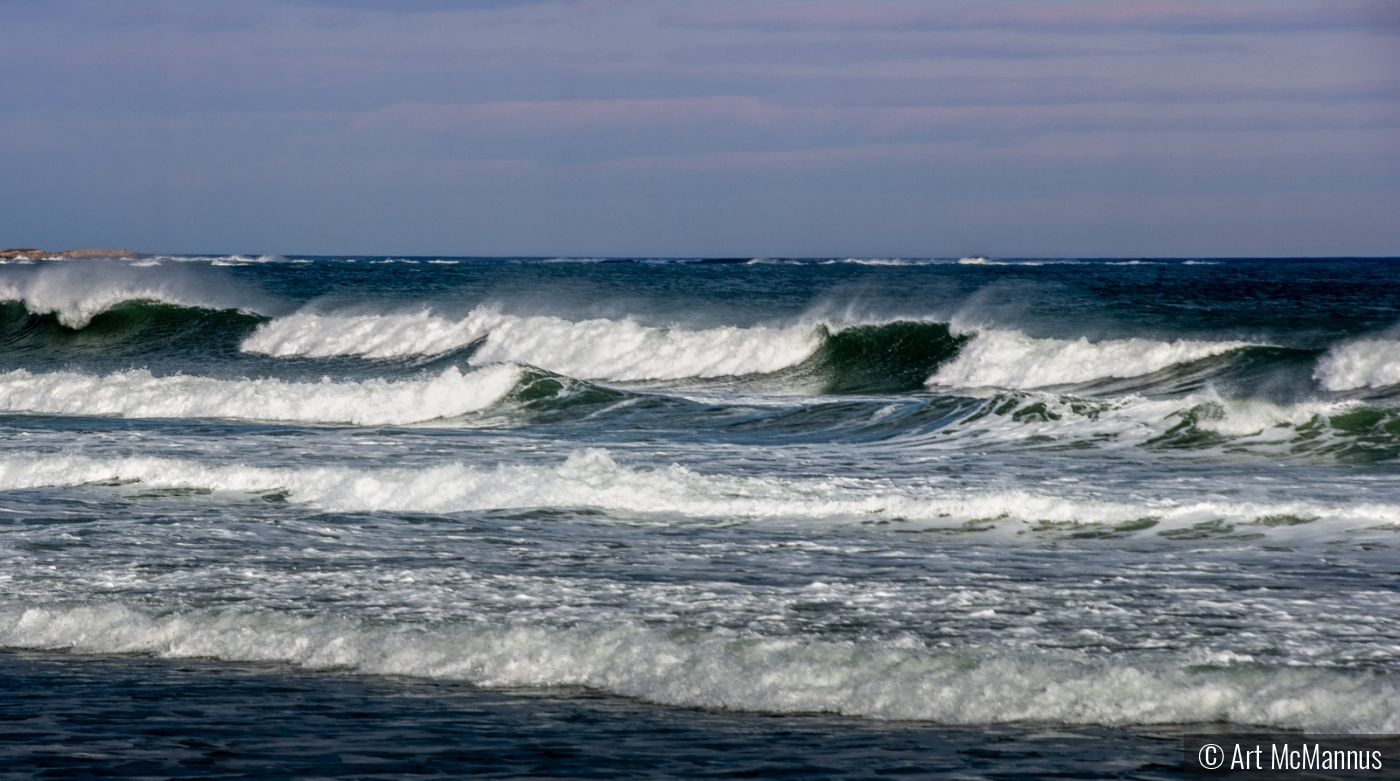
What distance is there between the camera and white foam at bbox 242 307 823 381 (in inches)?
1022

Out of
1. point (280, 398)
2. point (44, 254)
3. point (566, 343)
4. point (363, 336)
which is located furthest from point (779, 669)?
point (44, 254)

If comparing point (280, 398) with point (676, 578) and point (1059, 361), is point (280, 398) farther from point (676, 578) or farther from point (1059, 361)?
point (1059, 361)

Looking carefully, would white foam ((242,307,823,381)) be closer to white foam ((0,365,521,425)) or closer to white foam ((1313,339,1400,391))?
white foam ((0,365,521,425))

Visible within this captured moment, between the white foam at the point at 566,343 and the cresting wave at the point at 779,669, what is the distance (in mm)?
18713

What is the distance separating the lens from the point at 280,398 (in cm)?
1906

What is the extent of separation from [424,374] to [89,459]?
13696 millimetres

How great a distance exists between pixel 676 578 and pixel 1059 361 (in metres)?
16.7

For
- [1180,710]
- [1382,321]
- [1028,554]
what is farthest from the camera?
[1382,321]

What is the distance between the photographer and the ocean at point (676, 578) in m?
5.01

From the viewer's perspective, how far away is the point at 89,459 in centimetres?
1248

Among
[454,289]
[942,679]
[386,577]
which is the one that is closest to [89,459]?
[386,577]

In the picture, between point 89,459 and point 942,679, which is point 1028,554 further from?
point 89,459

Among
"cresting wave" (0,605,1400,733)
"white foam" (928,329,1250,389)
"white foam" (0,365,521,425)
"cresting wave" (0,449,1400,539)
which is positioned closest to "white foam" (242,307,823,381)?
"white foam" (928,329,1250,389)

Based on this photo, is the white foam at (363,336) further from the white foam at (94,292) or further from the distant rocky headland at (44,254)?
the distant rocky headland at (44,254)
